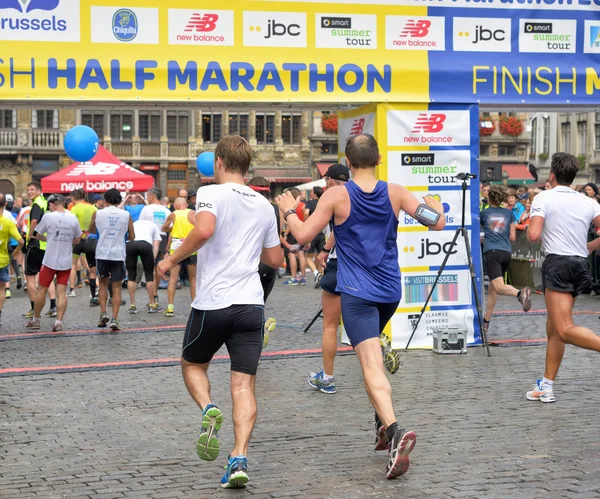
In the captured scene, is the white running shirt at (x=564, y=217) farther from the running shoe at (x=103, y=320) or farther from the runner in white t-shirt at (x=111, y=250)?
the running shoe at (x=103, y=320)

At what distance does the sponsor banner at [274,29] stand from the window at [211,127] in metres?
44.7

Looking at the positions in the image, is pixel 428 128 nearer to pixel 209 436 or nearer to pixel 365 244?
pixel 365 244

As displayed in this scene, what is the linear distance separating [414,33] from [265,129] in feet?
146

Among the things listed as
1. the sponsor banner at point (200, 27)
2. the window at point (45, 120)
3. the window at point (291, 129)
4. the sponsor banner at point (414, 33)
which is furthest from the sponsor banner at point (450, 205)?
the window at point (291, 129)

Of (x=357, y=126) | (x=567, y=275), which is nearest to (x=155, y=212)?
(x=357, y=126)

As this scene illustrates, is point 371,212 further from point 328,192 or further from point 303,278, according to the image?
point 303,278

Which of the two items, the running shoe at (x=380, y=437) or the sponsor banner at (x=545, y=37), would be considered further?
the sponsor banner at (x=545, y=37)

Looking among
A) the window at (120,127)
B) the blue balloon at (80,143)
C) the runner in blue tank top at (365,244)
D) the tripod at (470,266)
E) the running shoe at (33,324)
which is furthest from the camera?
the window at (120,127)

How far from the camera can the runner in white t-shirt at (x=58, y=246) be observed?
12.8m

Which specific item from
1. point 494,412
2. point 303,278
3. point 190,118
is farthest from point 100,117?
point 494,412

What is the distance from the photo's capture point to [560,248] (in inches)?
303

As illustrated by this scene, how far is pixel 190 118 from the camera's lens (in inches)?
2130

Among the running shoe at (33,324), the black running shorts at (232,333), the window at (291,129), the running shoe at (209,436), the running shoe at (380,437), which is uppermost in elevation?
the window at (291,129)

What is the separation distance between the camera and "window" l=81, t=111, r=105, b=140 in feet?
175
